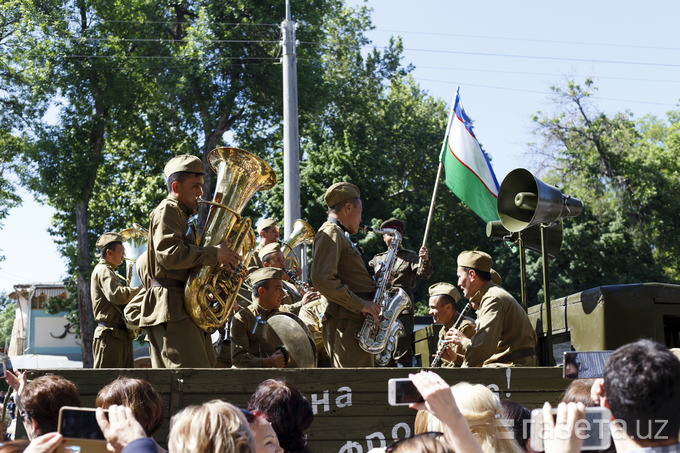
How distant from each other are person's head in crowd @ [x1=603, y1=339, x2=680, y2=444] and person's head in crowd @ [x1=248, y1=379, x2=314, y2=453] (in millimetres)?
1673

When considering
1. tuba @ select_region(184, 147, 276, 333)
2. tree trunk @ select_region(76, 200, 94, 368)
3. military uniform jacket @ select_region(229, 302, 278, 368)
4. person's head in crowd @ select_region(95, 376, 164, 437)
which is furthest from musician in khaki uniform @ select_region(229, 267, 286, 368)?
tree trunk @ select_region(76, 200, 94, 368)

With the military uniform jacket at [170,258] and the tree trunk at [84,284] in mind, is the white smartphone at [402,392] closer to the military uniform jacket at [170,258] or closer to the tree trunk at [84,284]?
the military uniform jacket at [170,258]

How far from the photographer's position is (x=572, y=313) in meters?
6.64

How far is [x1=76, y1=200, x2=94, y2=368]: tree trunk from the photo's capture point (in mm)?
24094

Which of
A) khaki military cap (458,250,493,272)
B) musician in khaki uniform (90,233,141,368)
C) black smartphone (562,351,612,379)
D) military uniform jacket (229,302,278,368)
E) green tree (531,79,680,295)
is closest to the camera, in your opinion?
black smartphone (562,351,612,379)

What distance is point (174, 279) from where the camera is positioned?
586 cm

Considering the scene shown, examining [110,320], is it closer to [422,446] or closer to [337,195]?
[337,195]

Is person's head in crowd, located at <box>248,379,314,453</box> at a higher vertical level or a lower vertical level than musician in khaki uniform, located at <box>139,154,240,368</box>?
lower

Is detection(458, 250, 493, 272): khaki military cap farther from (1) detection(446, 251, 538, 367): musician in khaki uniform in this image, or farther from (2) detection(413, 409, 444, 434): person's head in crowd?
(2) detection(413, 409, 444, 434): person's head in crowd

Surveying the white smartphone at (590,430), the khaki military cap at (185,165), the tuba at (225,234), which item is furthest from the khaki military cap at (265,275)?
the white smartphone at (590,430)

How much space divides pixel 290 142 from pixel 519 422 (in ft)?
35.1

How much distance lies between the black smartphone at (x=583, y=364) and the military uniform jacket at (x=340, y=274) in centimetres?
309

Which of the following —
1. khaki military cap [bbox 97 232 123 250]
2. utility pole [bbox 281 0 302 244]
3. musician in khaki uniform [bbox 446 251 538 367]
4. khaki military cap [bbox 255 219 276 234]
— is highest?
utility pole [bbox 281 0 302 244]

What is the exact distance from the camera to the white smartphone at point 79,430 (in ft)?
8.05
